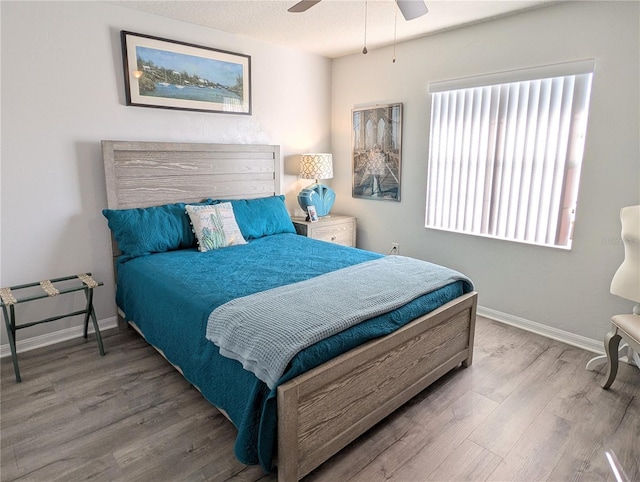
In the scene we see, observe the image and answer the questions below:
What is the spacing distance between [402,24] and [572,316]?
2.64m

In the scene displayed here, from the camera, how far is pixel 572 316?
9.37 feet

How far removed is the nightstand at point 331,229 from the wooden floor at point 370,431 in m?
1.84

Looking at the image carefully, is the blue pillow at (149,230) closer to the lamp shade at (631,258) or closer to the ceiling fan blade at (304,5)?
the ceiling fan blade at (304,5)

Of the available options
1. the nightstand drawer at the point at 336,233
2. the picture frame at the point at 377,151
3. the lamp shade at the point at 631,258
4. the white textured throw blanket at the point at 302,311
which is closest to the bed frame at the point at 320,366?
the white textured throw blanket at the point at 302,311

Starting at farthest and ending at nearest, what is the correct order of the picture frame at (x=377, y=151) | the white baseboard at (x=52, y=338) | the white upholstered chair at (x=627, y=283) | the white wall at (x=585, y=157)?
the picture frame at (x=377, y=151)
the white baseboard at (x=52, y=338)
the white wall at (x=585, y=157)
the white upholstered chair at (x=627, y=283)

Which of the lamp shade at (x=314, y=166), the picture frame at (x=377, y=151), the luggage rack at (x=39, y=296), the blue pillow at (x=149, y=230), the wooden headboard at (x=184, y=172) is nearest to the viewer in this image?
the luggage rack at (x=39, y=296)

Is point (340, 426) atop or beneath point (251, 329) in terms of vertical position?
beneath

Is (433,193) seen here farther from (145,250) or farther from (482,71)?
(145,250)

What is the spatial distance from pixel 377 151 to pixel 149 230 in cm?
235

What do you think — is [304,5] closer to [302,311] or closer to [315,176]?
[302,311]

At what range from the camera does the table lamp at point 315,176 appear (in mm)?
3949

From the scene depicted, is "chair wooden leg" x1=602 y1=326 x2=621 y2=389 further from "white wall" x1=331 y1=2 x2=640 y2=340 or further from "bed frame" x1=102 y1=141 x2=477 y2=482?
"bed frame" x1=102 y1=141 x2=477 y2=482

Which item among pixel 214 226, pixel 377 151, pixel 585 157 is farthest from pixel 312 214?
pixel 585 157

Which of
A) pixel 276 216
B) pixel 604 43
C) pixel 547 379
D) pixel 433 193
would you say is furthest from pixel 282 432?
pixel 604 43
